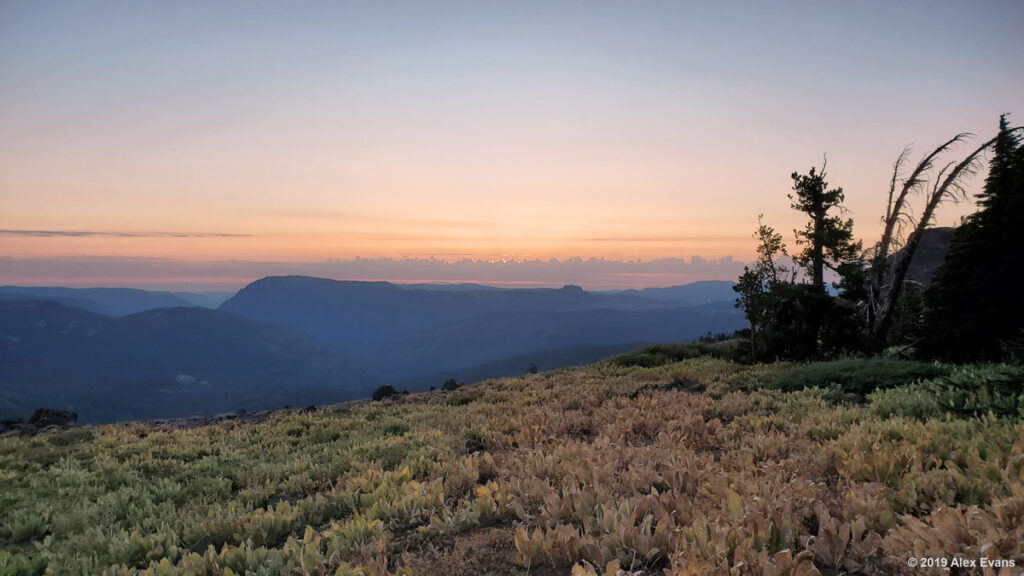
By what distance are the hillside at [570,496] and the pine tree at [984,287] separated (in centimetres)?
611

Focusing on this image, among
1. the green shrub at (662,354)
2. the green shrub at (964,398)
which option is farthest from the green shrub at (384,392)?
the green shrub at (964,398)

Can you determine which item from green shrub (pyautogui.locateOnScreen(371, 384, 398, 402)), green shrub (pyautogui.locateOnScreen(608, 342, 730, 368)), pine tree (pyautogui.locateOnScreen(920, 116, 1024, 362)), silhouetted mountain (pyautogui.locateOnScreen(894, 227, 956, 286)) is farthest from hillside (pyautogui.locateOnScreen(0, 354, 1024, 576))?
silhouetted mountain (pyautogui.locateOnScreen(894, 227, 956, 286))

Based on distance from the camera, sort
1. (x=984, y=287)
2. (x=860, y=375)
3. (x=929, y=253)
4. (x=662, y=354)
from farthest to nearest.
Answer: (x=929, y=253) < (x=662, y=354) < (x=984, y=287) < (x=860, y=375)

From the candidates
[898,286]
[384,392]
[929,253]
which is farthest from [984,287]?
[929,253]

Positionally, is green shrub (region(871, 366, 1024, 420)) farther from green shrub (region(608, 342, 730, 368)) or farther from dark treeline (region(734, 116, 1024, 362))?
green shrub (region(608, 342, 730, 368))

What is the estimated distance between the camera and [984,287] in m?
16.2

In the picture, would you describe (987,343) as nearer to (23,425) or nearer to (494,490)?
(494,490)

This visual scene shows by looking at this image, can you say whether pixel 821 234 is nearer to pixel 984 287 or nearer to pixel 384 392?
pixel 984 287

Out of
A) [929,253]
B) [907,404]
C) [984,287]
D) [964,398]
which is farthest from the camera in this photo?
[929,253]

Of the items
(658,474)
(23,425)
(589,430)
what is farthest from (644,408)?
(23,425)

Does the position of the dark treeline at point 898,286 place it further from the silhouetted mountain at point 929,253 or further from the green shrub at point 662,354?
the silhouetted mountain at point 929,253

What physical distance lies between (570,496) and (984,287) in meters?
18.3

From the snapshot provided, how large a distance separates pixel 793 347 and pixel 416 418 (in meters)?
14.9

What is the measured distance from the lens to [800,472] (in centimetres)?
589
